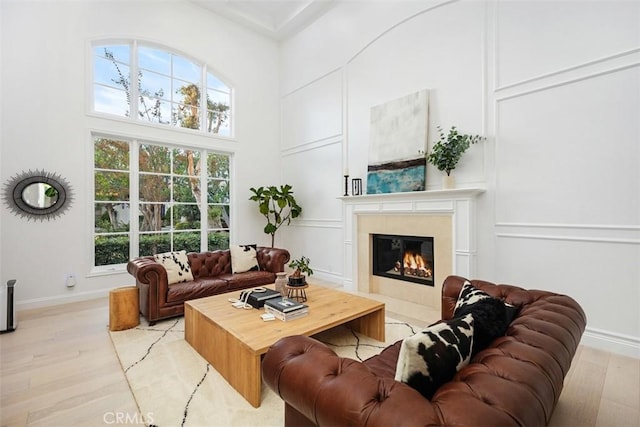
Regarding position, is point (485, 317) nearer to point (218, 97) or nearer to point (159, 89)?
point (159, 89)

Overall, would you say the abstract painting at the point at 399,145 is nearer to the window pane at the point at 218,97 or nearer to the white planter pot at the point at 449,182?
the white planter pot at the point at 449,182

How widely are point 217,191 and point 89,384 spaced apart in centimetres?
391

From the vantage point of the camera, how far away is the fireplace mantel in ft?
11.2

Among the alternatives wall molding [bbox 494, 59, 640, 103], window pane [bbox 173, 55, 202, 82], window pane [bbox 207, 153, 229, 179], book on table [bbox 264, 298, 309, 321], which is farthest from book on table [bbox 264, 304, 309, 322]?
window pane [bbox 173, 55, 202, 82]

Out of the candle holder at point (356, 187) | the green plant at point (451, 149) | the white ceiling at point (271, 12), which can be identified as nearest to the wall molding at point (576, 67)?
the green plant at point (451, 149)

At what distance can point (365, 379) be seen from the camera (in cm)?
103

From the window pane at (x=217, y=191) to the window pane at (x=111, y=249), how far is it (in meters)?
1.52

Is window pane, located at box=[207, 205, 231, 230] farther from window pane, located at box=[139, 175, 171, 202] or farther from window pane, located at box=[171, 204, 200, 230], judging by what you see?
window pane, located at box=[139, 175, 171, 202]

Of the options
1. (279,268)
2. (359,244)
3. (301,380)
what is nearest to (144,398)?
(301,380)

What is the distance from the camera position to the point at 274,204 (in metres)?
6.12

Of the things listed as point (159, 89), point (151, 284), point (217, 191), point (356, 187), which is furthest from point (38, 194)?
point (356, 187)

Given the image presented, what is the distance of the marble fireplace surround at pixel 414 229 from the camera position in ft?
11.3

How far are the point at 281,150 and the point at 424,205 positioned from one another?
11.7ft

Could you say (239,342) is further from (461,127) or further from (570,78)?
(570,78)
